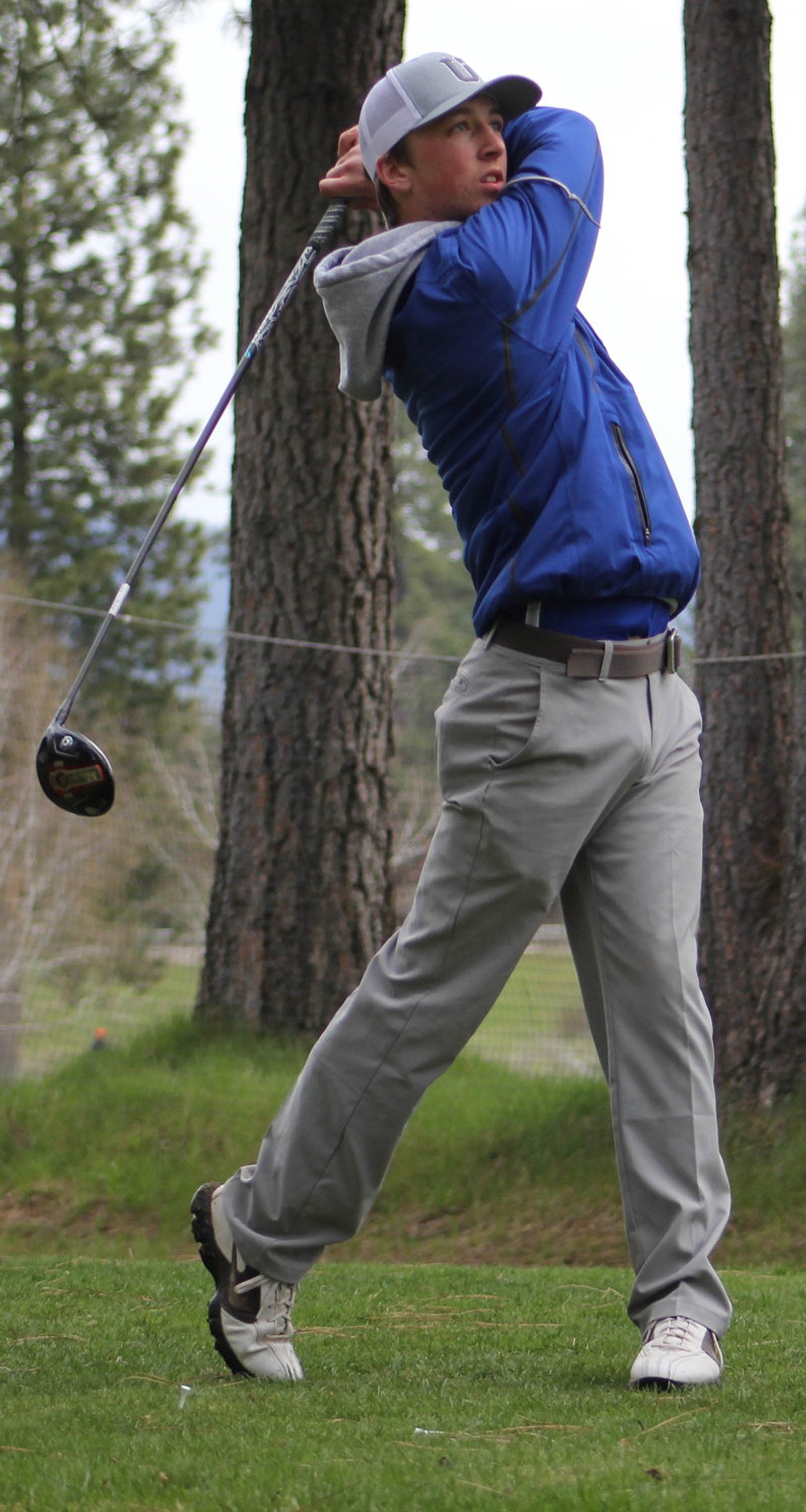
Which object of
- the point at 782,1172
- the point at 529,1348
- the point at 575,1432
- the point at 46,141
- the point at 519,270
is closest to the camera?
the point at 575,1432

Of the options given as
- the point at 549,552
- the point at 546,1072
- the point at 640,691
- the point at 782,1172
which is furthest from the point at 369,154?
the point at 546,1072

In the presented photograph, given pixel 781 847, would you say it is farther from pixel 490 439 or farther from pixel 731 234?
pixel 490 439

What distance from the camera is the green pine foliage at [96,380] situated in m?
24.6

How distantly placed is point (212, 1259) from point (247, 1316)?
11 cm

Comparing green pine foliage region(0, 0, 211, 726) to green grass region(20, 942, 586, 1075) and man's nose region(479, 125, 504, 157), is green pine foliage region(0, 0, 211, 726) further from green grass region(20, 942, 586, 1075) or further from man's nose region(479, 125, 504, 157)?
man's nose region(479, 125, 504, 157)

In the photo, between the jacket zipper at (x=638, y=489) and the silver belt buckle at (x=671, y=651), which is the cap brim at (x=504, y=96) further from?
the silver belt buckle at (x=671, y=651)

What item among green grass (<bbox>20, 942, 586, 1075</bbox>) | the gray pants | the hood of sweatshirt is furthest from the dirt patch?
the hood of sweatshirt

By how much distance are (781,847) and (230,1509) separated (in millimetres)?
4531

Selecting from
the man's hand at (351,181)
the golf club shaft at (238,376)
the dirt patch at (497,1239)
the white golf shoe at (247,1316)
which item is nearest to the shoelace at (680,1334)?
the white golf shoe at (247,1316)

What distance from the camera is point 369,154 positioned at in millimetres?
2789

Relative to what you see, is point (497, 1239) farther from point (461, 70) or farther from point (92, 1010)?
point (92, 1010)

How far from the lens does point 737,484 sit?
663cm

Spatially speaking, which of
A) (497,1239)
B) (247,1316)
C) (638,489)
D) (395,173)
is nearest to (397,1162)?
(497,1239)

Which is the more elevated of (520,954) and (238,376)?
(238,376)
